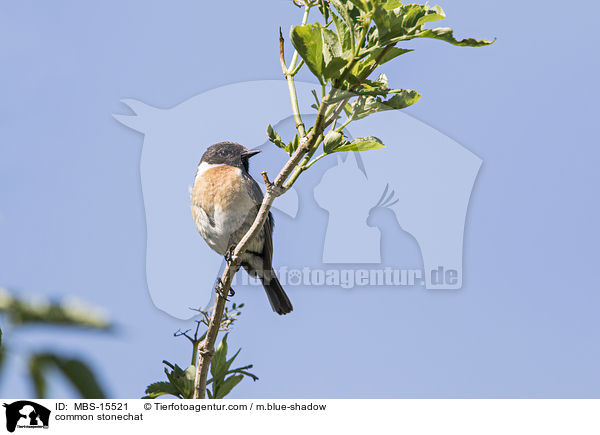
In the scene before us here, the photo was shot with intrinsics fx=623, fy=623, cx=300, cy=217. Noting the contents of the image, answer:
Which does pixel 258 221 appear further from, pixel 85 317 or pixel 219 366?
pixel 85 317

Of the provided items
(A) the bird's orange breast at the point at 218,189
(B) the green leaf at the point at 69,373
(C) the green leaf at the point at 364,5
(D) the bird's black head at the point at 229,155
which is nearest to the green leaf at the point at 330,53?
(C) the green leaf at the point at 364,5

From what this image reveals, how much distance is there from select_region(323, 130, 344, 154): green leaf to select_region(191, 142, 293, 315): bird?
2.77m

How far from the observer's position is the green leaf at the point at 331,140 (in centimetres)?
231

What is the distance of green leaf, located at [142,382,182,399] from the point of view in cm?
296

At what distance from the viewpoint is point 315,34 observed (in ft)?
7.45

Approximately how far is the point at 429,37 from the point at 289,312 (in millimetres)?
3555

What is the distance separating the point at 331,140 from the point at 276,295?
10.5 ft

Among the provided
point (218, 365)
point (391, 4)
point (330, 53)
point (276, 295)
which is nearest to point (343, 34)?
point (330, 53)

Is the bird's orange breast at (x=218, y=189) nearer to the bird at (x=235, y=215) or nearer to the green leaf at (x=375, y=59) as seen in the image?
the bird at (x=235, y=215)

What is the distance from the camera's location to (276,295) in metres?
5.36

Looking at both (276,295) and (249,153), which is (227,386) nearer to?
(276,295)

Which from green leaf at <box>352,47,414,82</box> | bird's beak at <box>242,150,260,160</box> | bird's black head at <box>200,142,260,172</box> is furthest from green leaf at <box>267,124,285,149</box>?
bird's black head at <box>200,142,260,172</box>
